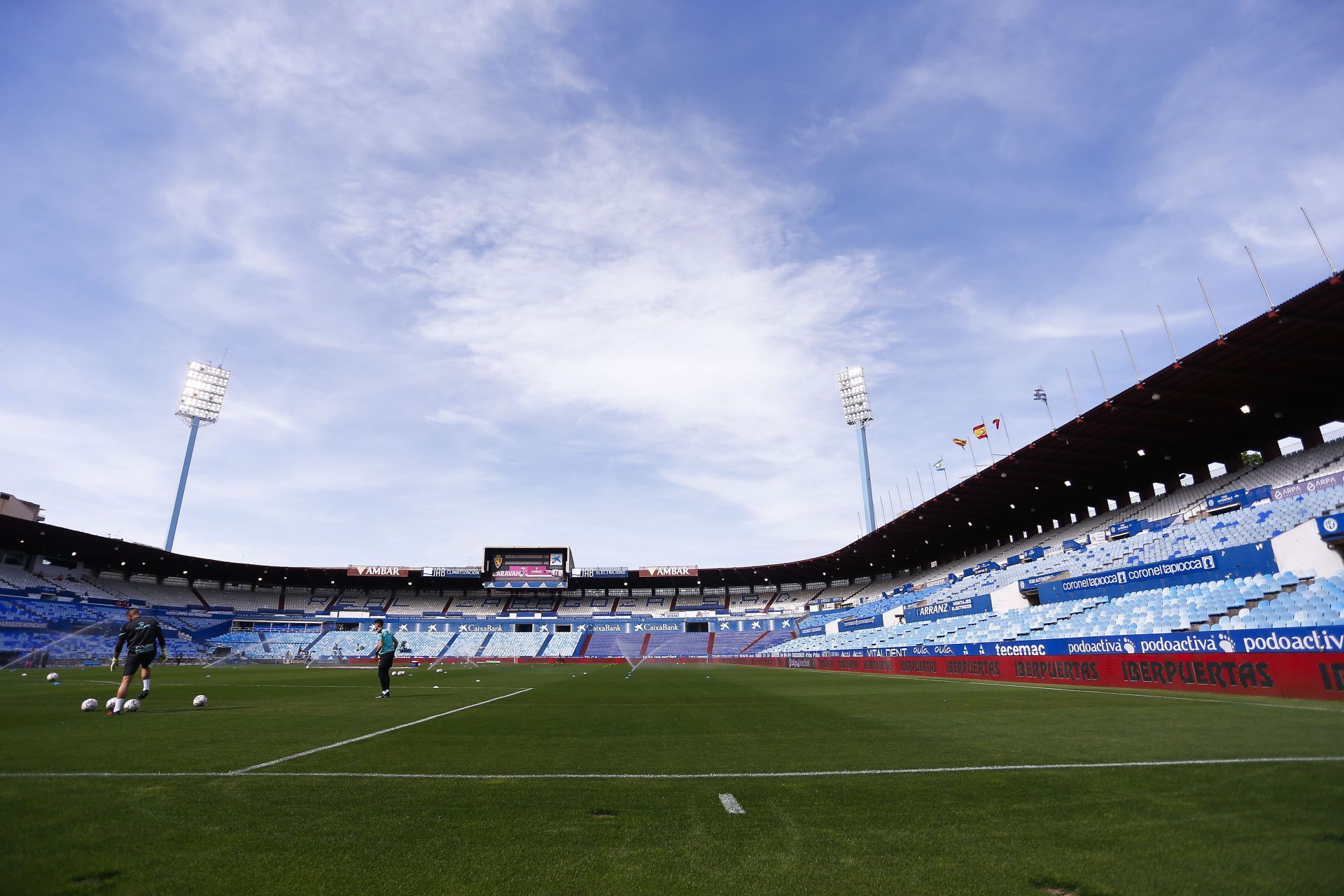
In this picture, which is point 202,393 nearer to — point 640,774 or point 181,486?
point 181,486

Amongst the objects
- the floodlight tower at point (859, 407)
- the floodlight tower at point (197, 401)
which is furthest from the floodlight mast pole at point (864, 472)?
the floodlight tower at point (197, 401)

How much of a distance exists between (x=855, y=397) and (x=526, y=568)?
42015mm

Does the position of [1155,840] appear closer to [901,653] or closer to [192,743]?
[192,743]

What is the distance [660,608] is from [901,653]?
173 feet

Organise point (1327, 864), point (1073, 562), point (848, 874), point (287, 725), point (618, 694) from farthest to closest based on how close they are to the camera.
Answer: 1. point (1073, 562)
2. point (618, 694)
3. point (287, 725)
4. point (848, 874)
5. point (1327, 864)

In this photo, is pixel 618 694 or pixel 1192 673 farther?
pixel 618 694

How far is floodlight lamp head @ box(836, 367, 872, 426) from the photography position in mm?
71625

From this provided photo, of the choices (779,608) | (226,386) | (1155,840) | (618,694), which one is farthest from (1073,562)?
(226,386)

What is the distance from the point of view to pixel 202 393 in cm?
6981

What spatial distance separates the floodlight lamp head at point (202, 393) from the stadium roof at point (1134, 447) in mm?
16490

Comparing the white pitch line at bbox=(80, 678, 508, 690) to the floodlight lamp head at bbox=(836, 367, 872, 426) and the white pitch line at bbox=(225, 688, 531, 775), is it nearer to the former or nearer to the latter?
the white pitch line at bbox=(225, 688, 531, 775)

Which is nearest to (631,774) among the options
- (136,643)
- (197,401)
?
(136,643)

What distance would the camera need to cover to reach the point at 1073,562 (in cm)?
3094

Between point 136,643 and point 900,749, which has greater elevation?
point 136,643
